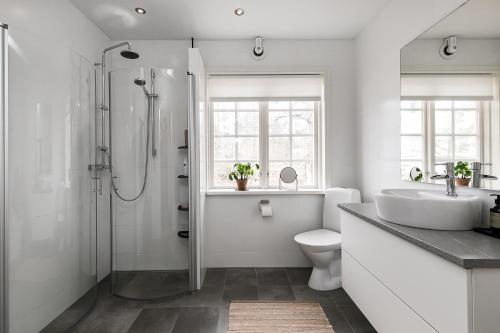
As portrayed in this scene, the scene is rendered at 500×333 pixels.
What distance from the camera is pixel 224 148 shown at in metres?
2.84

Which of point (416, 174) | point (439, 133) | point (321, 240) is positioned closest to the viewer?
point (439, 133)

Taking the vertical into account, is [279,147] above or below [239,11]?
below

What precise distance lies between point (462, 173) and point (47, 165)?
8.01ft

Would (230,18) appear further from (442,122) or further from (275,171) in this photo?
(442,122)

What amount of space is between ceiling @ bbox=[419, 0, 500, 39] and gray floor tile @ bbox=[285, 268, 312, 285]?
2.14 metres

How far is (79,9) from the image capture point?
2176 millimetres

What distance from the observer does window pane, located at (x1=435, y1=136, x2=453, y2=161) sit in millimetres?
1503

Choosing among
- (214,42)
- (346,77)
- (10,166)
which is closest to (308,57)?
(346,77)

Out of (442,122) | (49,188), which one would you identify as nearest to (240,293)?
(49,188)

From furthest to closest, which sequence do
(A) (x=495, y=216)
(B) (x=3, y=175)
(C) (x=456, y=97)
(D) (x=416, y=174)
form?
(D) (x=416, y=174), (C) (x=456, y=97), (B) (x=3, y=175), (A) (x=495, y=216)

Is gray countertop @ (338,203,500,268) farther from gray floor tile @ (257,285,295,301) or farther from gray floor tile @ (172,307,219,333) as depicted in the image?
gray floor tile @ (172,307,219,333)

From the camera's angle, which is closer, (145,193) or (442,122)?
(442,122)

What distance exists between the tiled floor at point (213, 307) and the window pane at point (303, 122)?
1.49 m

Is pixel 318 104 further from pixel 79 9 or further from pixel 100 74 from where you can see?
pixel 79 9
